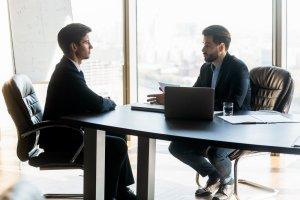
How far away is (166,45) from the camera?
5.09 meters

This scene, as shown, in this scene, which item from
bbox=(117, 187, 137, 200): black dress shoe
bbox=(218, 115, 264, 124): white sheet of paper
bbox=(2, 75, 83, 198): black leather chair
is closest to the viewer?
bbox=(218, 115, 264, 124): white sheet of paper

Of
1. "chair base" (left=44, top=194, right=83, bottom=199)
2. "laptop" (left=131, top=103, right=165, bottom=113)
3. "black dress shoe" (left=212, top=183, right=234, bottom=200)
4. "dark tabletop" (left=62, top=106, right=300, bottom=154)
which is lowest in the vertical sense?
"chair base" (left=44, top=194, right=83, bottom=199)

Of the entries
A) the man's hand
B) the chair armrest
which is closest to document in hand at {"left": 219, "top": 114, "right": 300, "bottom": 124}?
the man's hand

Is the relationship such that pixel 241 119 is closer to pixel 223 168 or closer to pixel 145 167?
pixel 145 167

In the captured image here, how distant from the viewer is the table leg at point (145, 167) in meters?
2.61

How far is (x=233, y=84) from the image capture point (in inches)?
122

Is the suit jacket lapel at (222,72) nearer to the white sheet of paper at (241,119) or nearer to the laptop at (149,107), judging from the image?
the laptop at (149,107)

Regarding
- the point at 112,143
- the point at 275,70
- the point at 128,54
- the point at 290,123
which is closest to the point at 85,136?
the point at 112,143

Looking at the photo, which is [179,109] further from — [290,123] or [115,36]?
[115,36]

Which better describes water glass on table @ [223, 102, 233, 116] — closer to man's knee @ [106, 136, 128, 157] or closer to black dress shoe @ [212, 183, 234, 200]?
man's knee @ [106, 136, 128, 157]

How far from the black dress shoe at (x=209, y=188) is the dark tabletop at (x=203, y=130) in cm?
86

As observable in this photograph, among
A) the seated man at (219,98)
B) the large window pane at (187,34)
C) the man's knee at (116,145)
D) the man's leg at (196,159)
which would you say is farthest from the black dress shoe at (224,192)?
the large window pane at (187,34)

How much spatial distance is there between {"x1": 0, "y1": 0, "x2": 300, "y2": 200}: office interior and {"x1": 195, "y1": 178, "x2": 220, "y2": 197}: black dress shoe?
0.73ft

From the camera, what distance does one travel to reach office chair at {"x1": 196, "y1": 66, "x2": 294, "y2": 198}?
3.17 m
